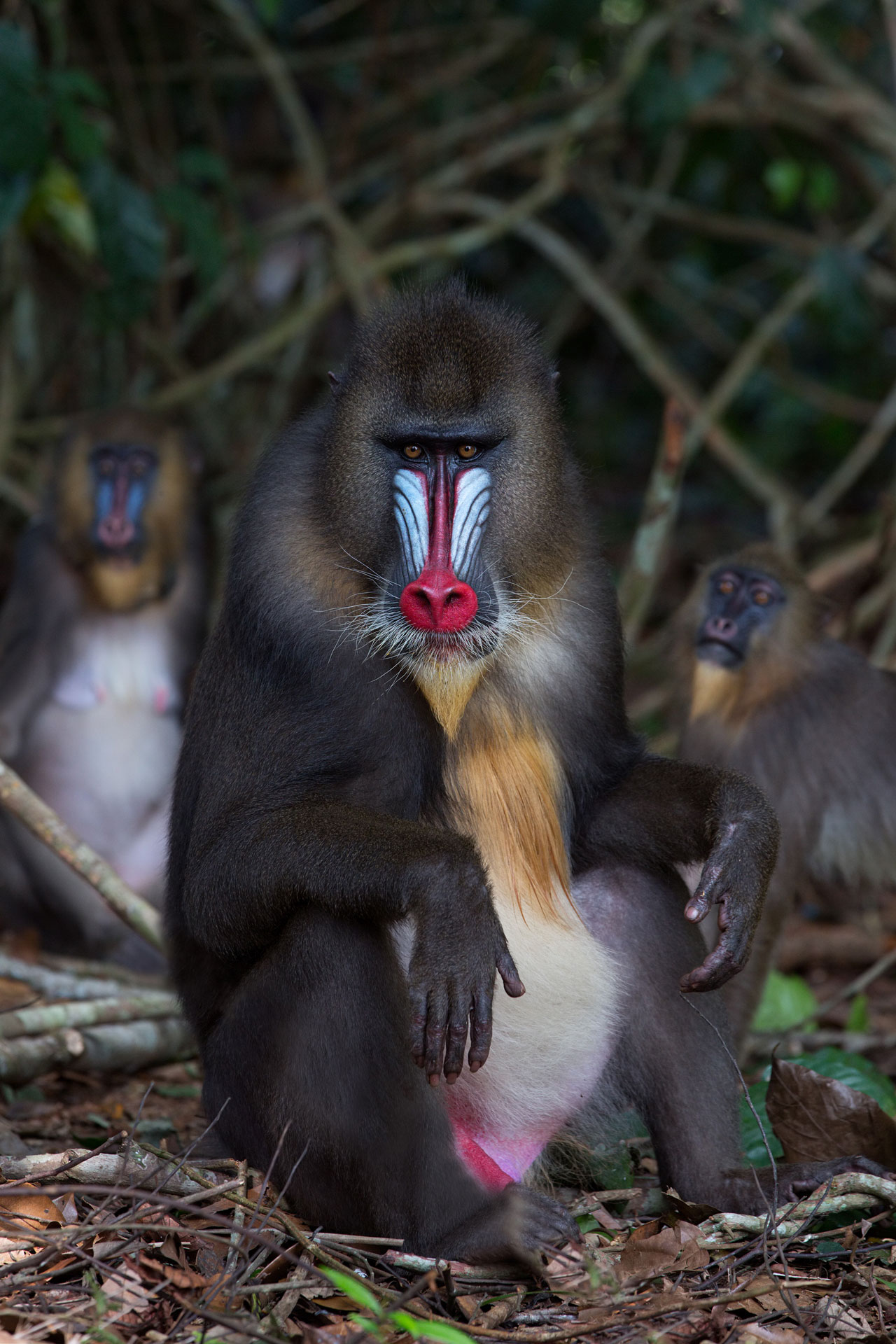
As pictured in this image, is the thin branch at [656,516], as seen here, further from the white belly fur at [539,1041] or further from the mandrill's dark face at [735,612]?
the white belly fur at [539,1041]

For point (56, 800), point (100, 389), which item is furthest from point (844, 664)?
point (100, 389)

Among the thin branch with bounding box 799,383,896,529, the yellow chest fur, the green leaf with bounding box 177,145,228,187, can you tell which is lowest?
the yellow chest fur

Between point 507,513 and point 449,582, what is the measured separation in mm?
308

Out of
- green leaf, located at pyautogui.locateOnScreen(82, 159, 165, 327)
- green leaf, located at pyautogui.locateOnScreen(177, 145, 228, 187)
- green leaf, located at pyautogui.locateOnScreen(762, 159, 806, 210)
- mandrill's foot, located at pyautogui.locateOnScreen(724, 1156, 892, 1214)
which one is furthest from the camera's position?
green leaf, located at pyautogui.locateOnScreen(762, 159, 806, 210)

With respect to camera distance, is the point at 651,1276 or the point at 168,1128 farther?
the point at 168,1128

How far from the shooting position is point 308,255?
26.7 ft

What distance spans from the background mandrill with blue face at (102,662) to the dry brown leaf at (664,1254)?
132 inches

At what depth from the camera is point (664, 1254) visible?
2785 mm

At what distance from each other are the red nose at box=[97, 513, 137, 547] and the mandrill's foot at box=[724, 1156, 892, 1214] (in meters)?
3.69

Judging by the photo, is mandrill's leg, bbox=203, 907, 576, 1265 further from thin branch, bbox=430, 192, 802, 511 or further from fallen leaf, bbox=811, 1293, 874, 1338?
thin branch, bbox=430, 192, 802, 511

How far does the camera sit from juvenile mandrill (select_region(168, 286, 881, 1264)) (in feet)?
8.89

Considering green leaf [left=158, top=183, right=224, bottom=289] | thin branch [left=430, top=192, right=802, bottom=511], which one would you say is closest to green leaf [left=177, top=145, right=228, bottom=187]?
green leaf [left=158, top=183, right=224, bottom=289]

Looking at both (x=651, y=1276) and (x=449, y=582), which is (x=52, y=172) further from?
(x=651, y=1276)

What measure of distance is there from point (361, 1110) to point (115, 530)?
3.60 metres
